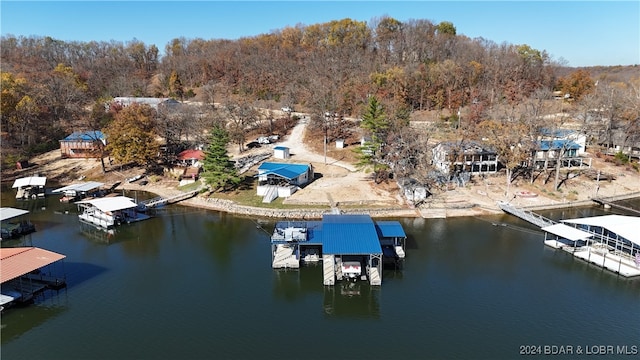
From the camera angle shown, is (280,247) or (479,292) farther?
(280,247)

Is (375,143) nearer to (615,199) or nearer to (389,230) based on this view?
(389,230)

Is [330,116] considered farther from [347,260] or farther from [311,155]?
[347,260]

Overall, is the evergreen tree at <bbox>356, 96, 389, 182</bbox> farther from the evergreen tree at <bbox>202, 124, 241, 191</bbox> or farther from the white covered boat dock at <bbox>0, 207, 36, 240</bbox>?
the white covered boat dock at <bbox>0, 207, 36, 240</bbox>

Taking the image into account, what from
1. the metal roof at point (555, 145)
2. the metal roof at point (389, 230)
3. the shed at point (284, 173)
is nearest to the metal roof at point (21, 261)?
the metal roof at point (389, 230)

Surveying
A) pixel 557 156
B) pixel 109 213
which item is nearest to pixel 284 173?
pixel 109 213

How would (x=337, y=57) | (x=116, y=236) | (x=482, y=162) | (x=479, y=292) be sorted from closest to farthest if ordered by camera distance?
(x=479, y=292)
(x=116, y=236)
(x=482, y=162)
(x=337, y=57)

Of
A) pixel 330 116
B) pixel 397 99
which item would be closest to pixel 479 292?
pixel 330 116

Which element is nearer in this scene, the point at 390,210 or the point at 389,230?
the point at 389,230
